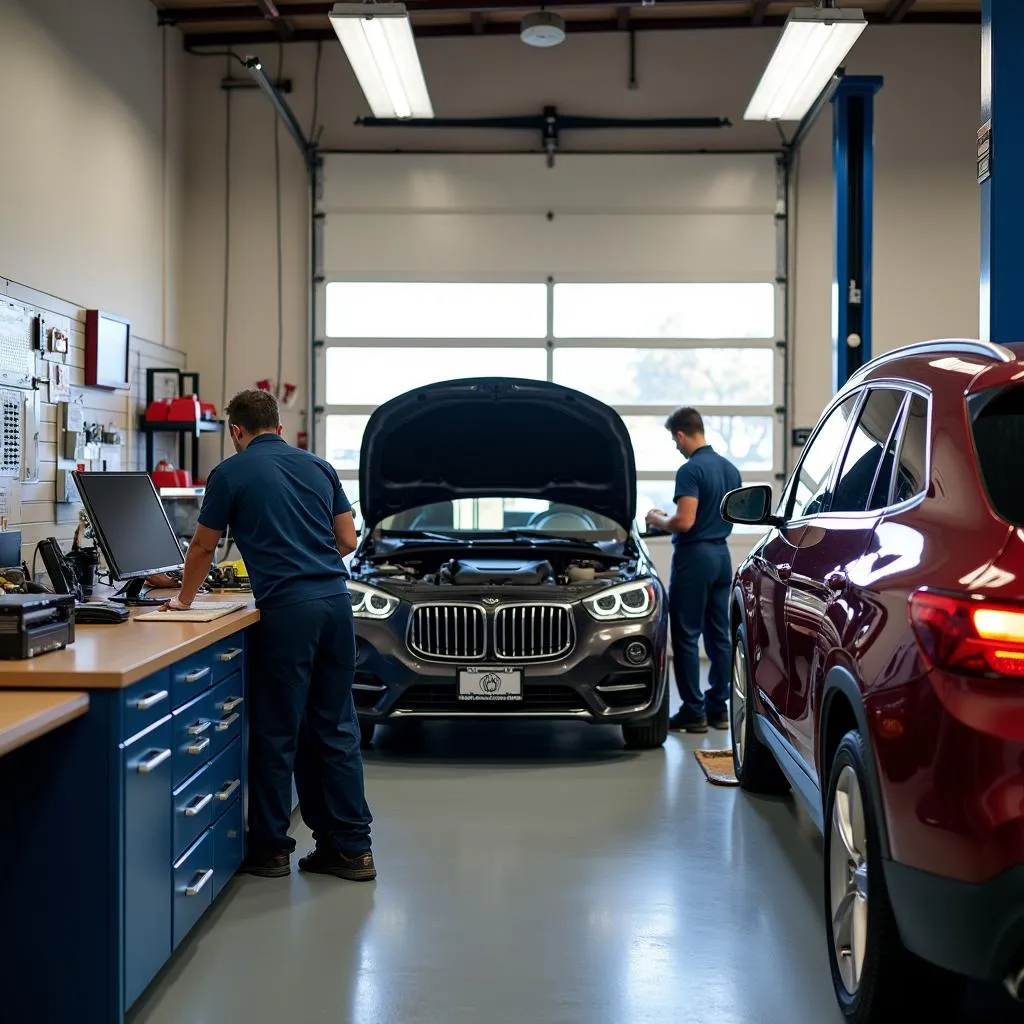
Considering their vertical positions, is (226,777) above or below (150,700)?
below

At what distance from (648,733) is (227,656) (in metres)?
2.91

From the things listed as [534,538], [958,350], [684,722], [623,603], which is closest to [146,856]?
[958,350]

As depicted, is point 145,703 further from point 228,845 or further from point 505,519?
point 505,519

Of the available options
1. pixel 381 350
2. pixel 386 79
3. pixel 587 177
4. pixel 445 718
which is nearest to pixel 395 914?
pixel 445 718

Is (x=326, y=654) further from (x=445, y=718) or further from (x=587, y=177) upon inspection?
(x=587, y=177)

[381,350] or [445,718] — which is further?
[381,350]

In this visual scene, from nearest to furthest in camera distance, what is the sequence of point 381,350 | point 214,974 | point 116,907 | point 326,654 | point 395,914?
point 116,907 < point 214,974 < point 395,914 < point 326,654 < point 381,350

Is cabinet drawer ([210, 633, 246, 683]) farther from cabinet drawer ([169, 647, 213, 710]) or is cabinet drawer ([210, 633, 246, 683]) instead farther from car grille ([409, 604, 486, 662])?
car grille ([409, 604, 486, 662])

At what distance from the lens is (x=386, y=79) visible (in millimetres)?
8383

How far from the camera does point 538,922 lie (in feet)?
11.8

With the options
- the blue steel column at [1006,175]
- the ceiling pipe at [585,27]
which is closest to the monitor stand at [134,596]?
the blue steel column at [1006,175]

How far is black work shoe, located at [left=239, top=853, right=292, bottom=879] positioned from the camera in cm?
398

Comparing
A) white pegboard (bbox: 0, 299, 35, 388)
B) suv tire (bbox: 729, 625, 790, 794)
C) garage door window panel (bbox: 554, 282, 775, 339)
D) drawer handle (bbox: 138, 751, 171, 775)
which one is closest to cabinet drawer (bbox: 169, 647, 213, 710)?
drawer handle (bbox: 138, 751, 171, 775)

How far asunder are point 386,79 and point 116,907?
6.99 meters
